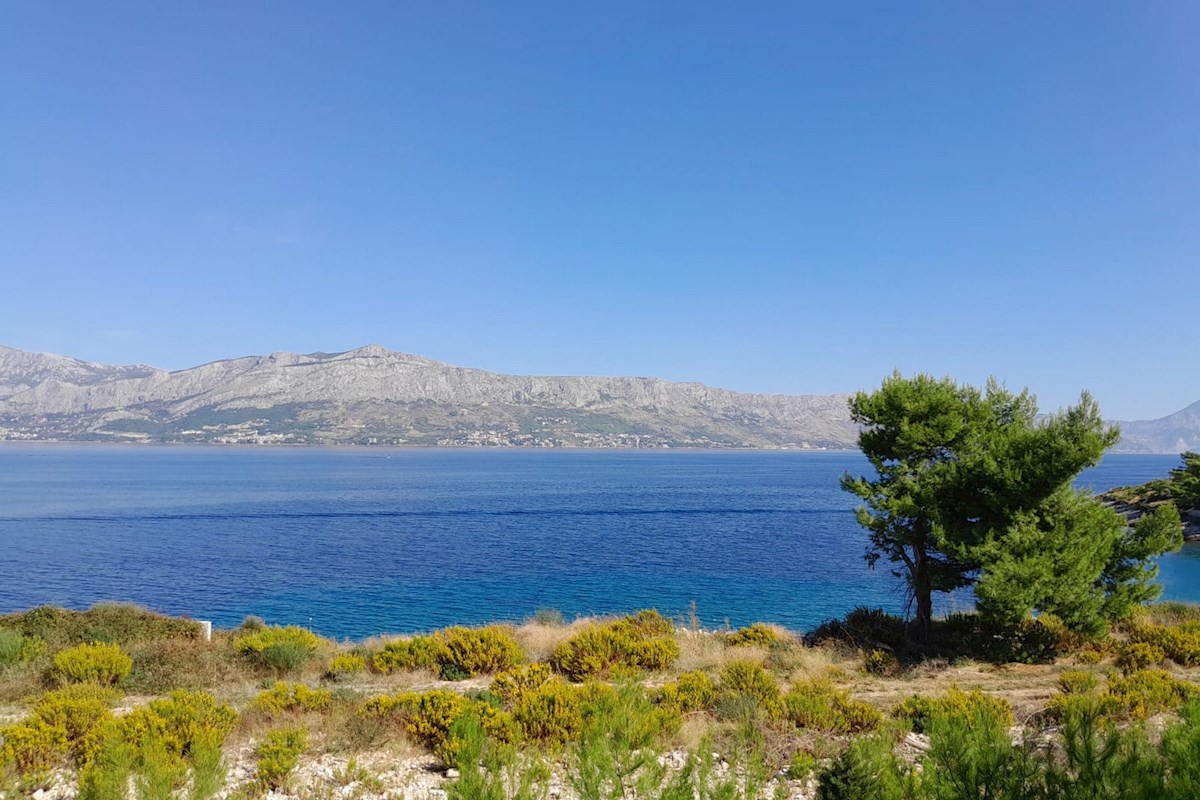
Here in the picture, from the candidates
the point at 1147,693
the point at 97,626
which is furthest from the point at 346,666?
the point at 1147,693

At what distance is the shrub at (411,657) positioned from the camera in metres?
16.0

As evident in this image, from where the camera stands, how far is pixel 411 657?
16.3 meters

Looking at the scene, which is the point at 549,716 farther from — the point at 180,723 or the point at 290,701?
the point at 180,723

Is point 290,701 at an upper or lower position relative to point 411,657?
upper

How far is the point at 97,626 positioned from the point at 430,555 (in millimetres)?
35036

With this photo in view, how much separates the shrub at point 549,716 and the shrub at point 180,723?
4.26 metres

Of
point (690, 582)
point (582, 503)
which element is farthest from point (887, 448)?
point (582, 503)

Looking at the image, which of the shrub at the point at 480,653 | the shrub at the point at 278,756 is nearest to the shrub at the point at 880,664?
the shrub at the point at 480,653

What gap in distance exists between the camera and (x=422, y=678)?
15438 millimetres

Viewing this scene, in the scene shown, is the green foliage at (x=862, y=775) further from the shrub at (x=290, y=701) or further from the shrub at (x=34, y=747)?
the shrub at (x=34, y=747)

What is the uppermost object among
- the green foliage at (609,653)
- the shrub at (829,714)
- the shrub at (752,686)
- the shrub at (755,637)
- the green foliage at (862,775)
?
the green foliage at (862,775)

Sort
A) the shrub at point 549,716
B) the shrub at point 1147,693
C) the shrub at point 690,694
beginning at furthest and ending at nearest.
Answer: the shrub at point 690,694, the shrub at point 1147,693, the shrub at point 549,716

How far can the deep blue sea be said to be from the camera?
1463 inches

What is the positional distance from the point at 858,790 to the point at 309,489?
373 feet
